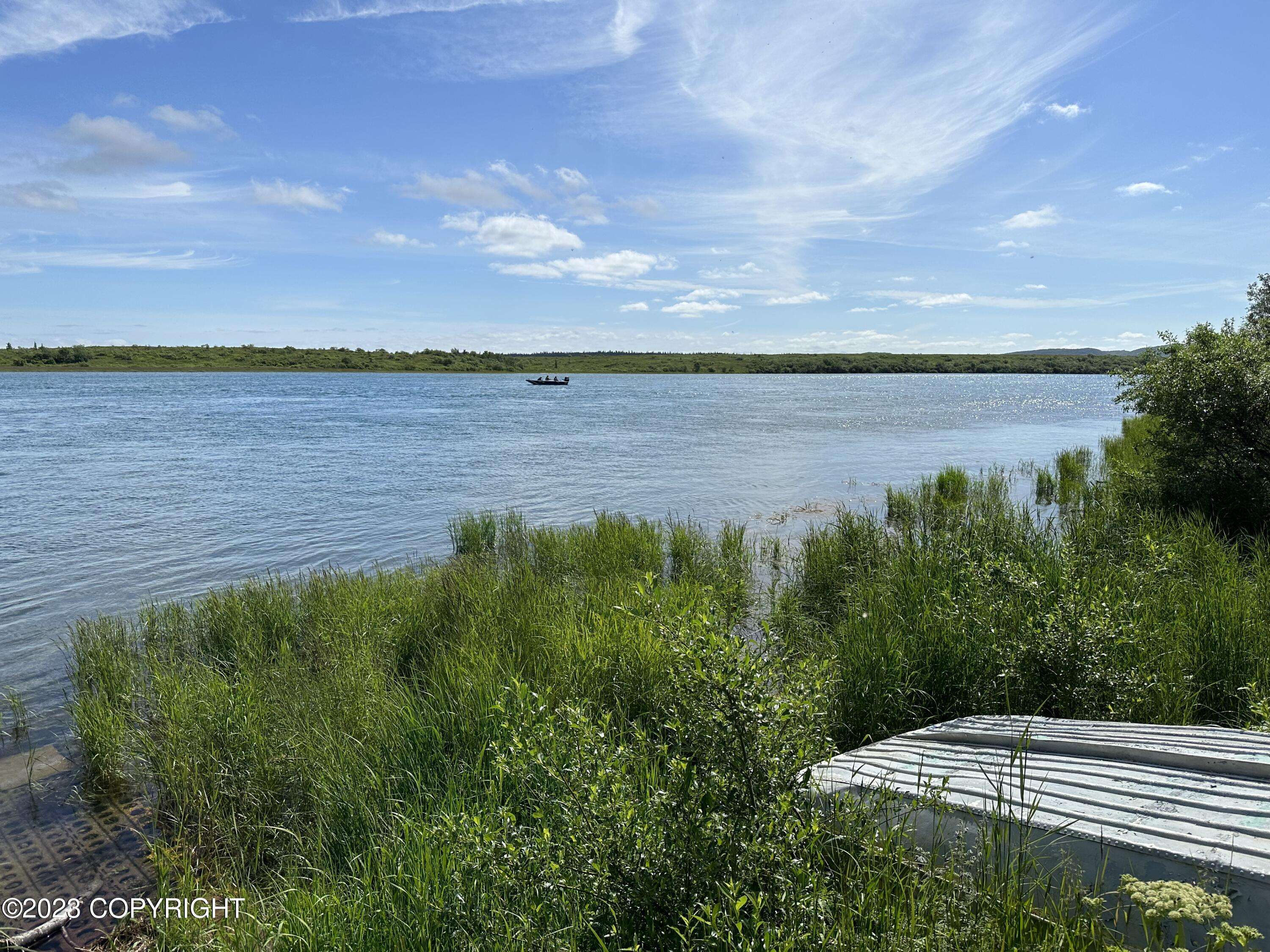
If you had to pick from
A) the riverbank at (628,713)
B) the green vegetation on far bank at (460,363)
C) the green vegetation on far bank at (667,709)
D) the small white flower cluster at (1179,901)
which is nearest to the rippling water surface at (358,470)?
the green vegetation on far bank at (667,709)

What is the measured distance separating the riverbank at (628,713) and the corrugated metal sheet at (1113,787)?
12.1 inches

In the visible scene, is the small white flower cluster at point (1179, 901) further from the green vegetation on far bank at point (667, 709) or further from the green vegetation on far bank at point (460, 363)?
the green vegetation on far bank at point (460, 363)

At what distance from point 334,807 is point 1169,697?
20.1 feet

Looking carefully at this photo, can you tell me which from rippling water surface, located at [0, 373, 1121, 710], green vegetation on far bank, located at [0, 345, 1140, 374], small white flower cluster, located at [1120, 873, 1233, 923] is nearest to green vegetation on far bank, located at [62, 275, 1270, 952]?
small white flower cluster, located at [1120, 873, 1233, 923]

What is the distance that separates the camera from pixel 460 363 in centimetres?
17175

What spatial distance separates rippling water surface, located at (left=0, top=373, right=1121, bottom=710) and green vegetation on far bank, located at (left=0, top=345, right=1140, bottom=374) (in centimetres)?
8407

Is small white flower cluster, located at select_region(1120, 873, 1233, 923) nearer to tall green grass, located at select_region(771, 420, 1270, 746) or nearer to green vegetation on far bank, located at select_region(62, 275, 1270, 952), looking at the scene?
green vegetation on far bank, located at select_region(62, 275, 1270, 952)

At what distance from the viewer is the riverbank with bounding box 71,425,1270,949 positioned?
323cm

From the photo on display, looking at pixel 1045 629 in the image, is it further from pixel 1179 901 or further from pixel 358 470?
pixel 358 470

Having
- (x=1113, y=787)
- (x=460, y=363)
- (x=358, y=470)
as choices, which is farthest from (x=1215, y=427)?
(x=460, y=363)

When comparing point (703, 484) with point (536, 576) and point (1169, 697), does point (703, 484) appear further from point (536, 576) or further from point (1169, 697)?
point (1169, 697)

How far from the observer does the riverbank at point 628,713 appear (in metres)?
3.23

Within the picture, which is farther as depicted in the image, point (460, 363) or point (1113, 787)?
point (460, 363)

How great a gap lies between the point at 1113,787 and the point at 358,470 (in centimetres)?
2602
